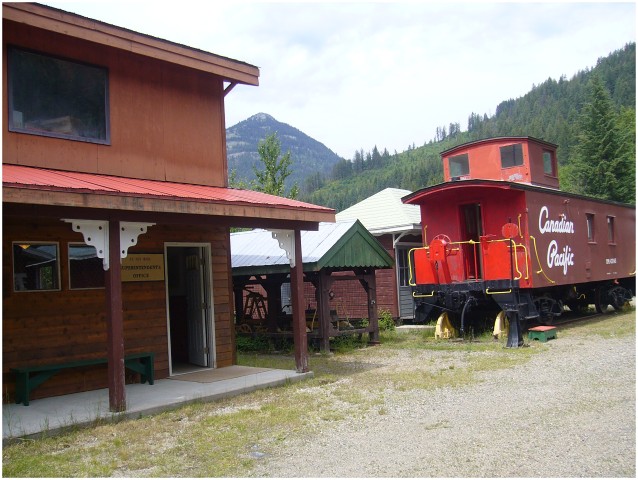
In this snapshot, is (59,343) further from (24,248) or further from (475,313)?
(475,313)

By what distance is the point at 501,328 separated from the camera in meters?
13.2

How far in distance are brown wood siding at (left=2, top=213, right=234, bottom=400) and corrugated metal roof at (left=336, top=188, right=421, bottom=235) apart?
8.07m

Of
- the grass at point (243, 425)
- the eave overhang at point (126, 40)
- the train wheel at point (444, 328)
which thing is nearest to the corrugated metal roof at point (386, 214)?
the train wheel at point (444, 328)

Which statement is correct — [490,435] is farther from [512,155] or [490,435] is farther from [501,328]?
[512,155]

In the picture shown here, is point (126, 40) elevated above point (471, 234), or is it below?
above

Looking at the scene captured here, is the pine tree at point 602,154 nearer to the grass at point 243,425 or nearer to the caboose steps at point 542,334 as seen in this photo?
the caboose steps at point 542,334

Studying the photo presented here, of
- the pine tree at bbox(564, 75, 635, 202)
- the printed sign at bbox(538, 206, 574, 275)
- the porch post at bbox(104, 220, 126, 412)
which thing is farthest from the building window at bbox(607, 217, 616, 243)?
the pine tree at bbox(564, 75, 635, 202)

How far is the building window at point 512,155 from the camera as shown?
51.6 feet

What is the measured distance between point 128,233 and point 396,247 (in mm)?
11256

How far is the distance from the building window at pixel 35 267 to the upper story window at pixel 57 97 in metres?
1.44

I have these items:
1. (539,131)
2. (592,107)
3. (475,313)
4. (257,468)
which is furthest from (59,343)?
(539,131)

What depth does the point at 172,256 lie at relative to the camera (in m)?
10.9

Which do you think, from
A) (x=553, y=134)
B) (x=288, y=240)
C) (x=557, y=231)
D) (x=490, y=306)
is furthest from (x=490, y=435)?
(x=553, y=134)

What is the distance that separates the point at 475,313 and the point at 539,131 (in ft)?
245
